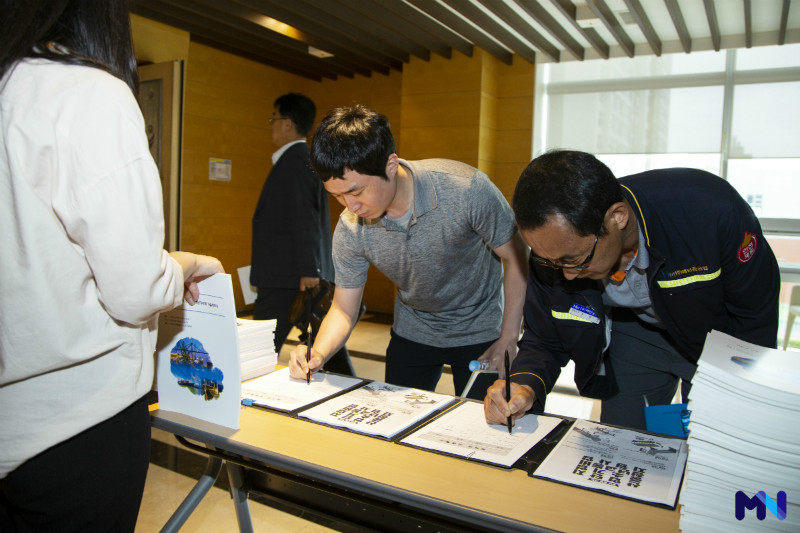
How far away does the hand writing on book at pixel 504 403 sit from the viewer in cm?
130

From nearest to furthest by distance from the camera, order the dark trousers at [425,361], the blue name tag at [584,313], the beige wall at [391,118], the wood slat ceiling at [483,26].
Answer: the blue name tag at [584,313], the dark trousers at [425,361], the wood slat ceiling at [483,26], the beige wall at [391,118]

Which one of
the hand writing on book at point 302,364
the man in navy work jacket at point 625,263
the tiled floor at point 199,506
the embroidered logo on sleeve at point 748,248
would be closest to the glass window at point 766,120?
the tiled floor at point 199,506

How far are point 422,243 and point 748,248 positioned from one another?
854mm

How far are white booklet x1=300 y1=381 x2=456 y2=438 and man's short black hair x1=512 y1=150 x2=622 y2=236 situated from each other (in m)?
0.53

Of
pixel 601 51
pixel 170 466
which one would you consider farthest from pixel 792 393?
pixel 601 51

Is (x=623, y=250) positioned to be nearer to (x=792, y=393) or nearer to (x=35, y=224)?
(x=792, y=393)

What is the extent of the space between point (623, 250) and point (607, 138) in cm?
518

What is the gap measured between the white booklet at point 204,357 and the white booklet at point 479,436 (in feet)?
1.31

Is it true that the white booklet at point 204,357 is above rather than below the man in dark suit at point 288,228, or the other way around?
below

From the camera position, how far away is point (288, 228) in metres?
2.93

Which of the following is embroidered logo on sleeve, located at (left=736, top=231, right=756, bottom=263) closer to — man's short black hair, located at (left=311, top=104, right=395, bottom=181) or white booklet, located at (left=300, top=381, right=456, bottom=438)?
white booklet, located at (left=300, top=381, right=456, bottom=438)

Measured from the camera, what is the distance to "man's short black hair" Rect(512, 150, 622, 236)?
1.16 meters

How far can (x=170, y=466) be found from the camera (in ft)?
8.89

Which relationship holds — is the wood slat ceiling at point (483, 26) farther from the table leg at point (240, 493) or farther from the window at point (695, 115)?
the table leg at point (240, 493)
